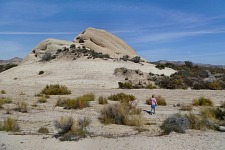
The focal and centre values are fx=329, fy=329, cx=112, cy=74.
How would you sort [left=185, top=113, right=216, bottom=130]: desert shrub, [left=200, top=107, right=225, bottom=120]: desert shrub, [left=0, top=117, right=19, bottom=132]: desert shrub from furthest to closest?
[left=200, top=107, right=225, bottom=120]: desert shrub → [left=185, top=113, right=216, bottom=130]: desert shrub → [left=0, top=117, right=19, bottom=132]: desert shrub

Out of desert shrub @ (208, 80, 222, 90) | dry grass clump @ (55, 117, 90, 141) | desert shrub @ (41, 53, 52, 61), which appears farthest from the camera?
desert shrub @ (41, 53, 52, 61)

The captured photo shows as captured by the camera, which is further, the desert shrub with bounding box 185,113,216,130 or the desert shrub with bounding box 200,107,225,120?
the desert shrub with bounding box 200,107,225,120

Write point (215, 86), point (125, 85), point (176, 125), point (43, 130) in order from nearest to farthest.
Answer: point (176, 125) → point (43, 130) → point (215, 86) → point (125, 85)

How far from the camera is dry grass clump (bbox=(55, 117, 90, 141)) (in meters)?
11.2

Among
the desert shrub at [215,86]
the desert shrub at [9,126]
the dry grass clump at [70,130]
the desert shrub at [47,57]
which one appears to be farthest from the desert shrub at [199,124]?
the desert shrub at [47,57]

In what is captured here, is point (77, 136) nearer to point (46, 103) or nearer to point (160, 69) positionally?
point (46, 103)

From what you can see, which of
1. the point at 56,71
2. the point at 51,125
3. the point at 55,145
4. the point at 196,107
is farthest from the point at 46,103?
the point at 56,71

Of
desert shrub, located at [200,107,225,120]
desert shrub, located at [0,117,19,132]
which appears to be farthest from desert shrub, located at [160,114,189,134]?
desert shrub, located at [0,117,19,132]

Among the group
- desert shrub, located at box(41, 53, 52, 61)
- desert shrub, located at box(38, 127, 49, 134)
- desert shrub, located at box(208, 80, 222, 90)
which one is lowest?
desert shrub, located at box(38, 127, 49, 134)

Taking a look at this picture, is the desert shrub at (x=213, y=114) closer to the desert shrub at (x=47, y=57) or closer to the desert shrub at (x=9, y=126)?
the desert shrub at (x=9, y=126)

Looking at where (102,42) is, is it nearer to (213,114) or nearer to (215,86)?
(215,86)

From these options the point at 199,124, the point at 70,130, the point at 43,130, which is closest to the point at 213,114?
the point at 199,124

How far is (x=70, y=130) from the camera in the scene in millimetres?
11766

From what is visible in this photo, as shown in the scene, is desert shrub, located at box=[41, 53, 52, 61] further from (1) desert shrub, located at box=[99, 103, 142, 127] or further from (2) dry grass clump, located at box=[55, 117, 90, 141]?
(2) dry grass clump, located at box=[55, 117, 90, 141]
